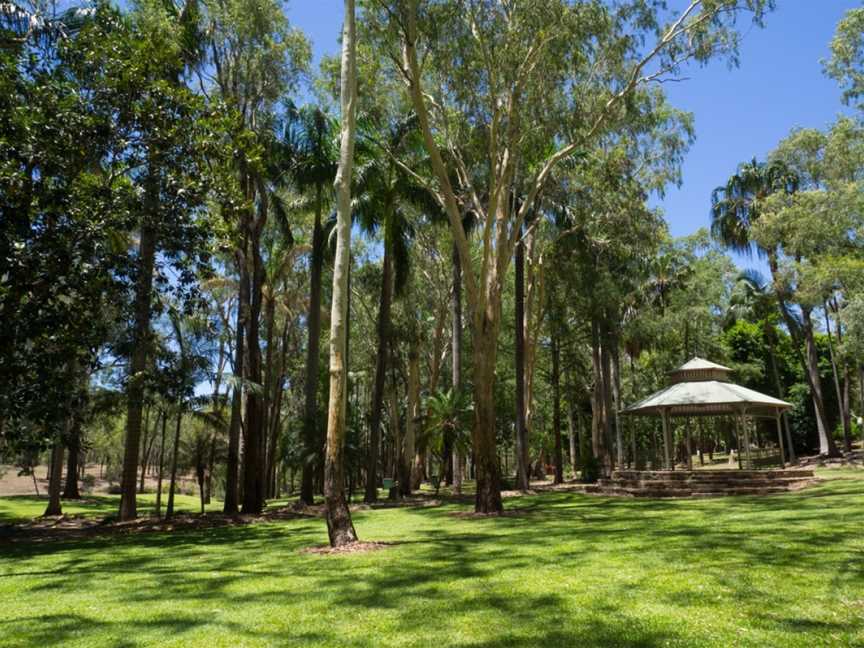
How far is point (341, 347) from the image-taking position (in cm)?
1180

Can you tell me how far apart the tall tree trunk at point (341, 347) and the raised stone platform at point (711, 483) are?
49.2 ft

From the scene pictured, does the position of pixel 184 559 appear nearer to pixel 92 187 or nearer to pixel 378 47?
pixel 92 187

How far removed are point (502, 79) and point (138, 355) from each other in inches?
499

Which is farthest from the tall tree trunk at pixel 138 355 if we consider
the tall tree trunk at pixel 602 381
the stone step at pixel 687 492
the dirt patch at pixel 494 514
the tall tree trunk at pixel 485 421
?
the tall tree trunk at pixel 602 381

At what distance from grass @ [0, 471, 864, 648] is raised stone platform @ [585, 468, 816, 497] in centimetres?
836

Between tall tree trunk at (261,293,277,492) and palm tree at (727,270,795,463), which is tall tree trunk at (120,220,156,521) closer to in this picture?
tall tree trunk at (261,293,277,492)

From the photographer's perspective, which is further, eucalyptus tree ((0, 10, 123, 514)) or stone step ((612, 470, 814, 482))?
stone step ((612, 470, 814, 482))

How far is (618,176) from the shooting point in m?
22.6

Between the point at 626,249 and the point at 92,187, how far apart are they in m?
19.6

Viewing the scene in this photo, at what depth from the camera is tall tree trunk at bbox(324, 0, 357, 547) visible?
1139cm

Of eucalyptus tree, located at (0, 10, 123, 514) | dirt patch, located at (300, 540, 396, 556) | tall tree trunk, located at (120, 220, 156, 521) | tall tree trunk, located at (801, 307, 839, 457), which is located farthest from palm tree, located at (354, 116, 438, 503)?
tall tree trunk, located at (801, 307, 839, 457)

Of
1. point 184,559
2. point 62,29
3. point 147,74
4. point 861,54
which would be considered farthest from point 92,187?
point 861,54

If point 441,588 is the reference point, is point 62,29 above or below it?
above

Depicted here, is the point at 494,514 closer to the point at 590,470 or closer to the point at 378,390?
the point at 378,390
